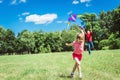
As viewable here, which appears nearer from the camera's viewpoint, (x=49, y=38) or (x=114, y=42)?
(x=114, y=42)

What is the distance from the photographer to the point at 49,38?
399 ft

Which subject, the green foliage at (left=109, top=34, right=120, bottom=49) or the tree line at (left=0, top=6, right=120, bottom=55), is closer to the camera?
the green foliage at (left=109, top=34, right=120, bottom=49)

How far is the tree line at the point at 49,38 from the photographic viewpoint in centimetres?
10294

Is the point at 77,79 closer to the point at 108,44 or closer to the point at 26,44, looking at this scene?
the point at 108,44

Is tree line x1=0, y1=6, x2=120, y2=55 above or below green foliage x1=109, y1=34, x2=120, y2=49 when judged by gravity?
above

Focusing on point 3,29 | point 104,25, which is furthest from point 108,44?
point 3,29

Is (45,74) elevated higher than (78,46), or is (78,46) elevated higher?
(78,46)

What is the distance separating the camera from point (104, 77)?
13859 millimetres

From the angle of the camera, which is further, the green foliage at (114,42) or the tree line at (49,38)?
the tree line at (49,38)

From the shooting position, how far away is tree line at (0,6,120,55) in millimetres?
102938

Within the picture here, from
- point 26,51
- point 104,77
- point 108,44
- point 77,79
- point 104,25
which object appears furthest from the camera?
point 26,51

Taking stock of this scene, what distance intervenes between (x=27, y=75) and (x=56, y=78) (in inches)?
76.4

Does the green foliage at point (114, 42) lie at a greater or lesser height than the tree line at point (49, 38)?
lesser

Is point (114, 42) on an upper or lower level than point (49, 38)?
lower
